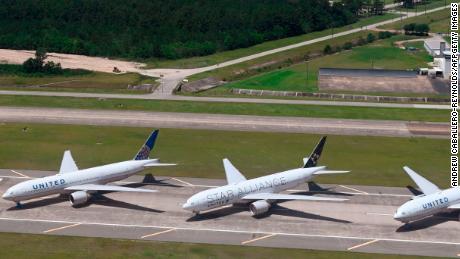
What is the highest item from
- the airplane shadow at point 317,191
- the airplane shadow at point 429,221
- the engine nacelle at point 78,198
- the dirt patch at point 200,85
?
the dirt patch at point 200,85

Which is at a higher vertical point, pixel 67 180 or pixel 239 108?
pixel 239 108

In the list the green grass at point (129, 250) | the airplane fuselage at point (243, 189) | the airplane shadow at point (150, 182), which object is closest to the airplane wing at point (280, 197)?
the airplane fuselage at point (243, 189)

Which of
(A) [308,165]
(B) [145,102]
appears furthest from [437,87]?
(A) [308,165]

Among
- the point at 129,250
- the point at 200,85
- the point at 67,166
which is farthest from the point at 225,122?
the point at 129,250

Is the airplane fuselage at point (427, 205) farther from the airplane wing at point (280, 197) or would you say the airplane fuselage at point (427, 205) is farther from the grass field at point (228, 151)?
the grass field at point (228, 151)

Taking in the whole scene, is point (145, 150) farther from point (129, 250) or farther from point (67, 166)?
point (129, 250)

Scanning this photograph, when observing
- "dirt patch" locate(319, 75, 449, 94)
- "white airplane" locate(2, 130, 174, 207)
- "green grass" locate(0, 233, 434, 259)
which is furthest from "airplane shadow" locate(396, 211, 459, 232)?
"dirt patch" locate(319, 75, 449, 94)

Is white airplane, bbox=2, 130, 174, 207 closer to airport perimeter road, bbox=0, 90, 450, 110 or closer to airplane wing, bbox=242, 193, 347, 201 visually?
airplane wing, bbox=242, 193, 347, 201
